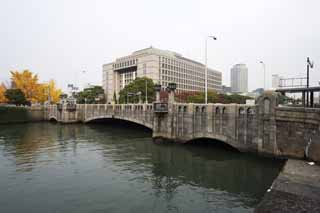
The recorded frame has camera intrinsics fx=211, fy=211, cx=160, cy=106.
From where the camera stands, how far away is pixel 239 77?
166875mm

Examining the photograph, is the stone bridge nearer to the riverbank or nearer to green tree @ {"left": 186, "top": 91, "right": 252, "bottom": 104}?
the riverbank

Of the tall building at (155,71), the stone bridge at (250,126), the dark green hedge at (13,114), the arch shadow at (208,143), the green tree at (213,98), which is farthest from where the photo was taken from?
the tall building at (155,71)

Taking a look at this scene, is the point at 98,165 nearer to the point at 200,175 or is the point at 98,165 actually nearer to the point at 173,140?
the point at 200,175

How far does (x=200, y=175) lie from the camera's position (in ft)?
55.2

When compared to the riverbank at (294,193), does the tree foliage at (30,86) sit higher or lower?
higher

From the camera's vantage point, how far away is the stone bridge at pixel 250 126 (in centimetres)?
1722

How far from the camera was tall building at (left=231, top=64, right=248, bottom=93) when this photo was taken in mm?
159438

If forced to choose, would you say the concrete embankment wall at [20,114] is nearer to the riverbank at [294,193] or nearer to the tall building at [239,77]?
the riverbank at [294,193]

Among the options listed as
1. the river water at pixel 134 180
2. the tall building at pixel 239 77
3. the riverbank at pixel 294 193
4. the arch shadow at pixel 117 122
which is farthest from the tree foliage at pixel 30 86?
the tall building at pixel 239 77

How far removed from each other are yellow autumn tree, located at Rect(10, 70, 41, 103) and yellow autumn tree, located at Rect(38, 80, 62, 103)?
2031 mm

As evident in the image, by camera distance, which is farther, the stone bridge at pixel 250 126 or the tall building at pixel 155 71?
the tall building at pixel 155 71

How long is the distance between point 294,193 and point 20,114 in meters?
75.3

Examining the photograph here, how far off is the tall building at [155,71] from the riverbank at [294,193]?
371ft

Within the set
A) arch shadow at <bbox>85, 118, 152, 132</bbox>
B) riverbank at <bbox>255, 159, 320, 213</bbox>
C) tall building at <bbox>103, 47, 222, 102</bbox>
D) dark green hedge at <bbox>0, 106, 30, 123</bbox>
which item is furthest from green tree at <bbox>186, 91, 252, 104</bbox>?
riverbank at <bbox>255, 159, 320, 213</bbox>
